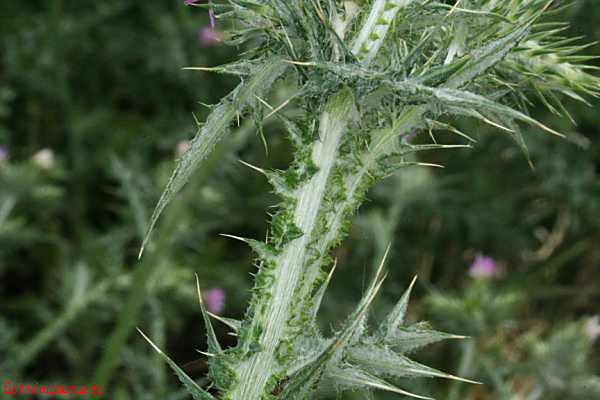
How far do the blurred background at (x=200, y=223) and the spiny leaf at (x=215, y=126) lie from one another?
1.26 metres

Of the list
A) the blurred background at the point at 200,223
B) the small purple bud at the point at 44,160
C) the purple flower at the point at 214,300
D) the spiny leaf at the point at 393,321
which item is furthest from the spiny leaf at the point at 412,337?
the small purple bud at the point at 44,160

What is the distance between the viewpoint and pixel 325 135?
1021 millimetres

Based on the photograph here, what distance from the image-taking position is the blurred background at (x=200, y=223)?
257 cm

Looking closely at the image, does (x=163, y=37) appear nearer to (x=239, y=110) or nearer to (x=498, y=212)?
(x=498, y=212)

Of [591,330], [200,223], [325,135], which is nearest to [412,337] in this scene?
[325,135]

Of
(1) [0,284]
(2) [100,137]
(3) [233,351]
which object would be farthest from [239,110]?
(2) [100,137]

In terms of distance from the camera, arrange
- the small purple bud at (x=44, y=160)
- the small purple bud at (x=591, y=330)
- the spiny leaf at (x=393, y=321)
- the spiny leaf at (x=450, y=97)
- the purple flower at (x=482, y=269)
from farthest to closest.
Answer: the small purple bud at (x=44, y=160) → the purple flower at (x=482, y=269) → the small purple bud at (x=591, y=330) → the spiny leaf at (x=393, y=321) → the spiny leaf at (x=450, y=97)

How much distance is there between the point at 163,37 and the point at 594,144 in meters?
2.33

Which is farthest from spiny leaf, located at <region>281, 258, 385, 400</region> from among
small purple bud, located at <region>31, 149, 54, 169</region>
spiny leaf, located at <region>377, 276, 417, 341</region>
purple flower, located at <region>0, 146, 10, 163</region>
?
purple flower, located at <region>0, 146, 10, 163</region>

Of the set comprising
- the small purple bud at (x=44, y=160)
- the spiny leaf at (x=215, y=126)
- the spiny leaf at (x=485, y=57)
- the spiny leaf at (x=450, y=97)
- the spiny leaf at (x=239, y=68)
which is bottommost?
the small purple bud at (x=44, y=160)

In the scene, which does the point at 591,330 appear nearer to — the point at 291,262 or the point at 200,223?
the point at 200,223

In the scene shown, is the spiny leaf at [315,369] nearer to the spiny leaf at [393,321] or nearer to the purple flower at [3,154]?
the spiny leaf at [393,321]

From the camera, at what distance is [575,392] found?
7.91ft

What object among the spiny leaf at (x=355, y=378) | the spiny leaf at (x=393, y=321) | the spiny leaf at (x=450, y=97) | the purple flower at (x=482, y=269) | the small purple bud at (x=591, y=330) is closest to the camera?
the spiny leaf at (x=450, y=97)
